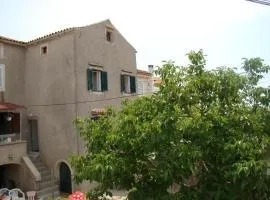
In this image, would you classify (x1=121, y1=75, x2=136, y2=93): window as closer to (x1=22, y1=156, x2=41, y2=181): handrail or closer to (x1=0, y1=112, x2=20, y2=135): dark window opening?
Answer: (x1=0, y1=112, x2=20, y2=135): dark window opening

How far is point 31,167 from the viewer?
71.9ft

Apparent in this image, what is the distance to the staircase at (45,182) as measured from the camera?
2188cm

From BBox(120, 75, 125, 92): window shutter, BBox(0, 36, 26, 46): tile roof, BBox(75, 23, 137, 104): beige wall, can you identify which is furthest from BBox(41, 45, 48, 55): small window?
BBox(120, 75, 125, 92): window shutter

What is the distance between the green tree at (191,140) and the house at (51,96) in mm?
12282

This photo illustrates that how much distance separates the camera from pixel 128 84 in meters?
27.5

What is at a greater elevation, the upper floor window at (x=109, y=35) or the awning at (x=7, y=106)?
the upper floor window at (x=109, y=35)

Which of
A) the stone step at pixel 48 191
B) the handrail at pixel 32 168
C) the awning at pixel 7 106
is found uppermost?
the awning at pixel 7 106

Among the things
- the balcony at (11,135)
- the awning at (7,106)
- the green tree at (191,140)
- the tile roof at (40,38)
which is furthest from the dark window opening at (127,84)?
the green tree at (191,140)

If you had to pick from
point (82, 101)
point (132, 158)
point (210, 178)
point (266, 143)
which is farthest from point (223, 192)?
point (82, 101)

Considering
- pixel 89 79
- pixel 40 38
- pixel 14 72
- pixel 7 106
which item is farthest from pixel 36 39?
pixel 7 106

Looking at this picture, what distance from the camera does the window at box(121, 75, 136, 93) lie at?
27156mm

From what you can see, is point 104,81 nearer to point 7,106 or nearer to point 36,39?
point 36,39

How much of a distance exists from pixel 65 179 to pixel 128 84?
8.23 m

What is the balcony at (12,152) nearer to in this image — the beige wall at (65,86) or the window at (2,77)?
the beige wall at (65,86)
